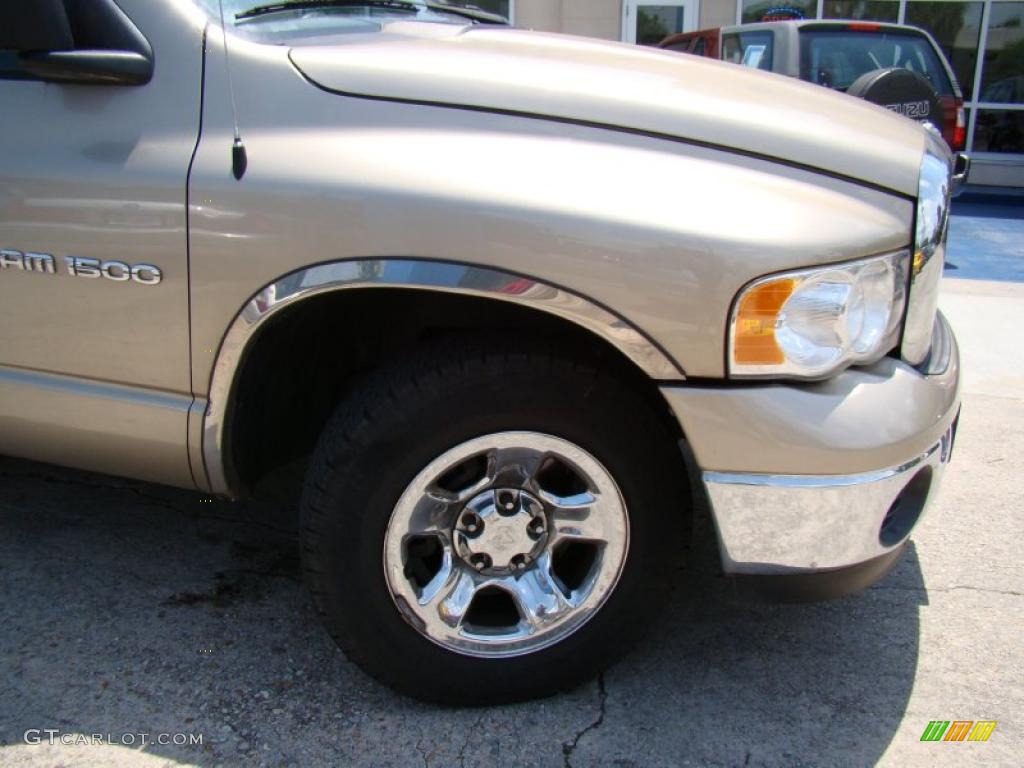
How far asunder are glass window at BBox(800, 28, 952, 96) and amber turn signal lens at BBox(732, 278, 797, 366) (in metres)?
6.02

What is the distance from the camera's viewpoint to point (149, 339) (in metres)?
2.15

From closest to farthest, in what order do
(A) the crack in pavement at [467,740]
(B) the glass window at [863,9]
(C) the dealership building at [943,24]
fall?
(A) the crack in pavement at [467,740] < (C) the dealership building at [943,24] < (B) the glass window at [863,9]

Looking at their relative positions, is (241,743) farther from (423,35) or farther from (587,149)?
(423,35)

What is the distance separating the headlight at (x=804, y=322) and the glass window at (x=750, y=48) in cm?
594

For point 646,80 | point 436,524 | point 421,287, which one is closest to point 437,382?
point 421,287

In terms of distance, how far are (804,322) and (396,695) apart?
132cm

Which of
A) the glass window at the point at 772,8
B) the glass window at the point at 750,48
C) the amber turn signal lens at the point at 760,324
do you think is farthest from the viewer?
the glass window at the point at 772,8

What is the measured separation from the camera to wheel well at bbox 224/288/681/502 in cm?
211

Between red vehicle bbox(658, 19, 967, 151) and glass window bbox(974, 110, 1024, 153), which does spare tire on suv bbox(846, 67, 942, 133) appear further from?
glass window bbox(974, 110, 1024, 153)

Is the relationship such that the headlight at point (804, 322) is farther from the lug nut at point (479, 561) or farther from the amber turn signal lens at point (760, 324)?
the lug nut at point (479, 561)

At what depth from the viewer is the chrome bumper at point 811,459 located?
1937 mm

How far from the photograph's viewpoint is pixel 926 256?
6.91 feet

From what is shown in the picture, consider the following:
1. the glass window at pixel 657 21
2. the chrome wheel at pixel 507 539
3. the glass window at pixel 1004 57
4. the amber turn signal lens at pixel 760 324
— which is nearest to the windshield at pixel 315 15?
the chrome wheel at pixel 507 539

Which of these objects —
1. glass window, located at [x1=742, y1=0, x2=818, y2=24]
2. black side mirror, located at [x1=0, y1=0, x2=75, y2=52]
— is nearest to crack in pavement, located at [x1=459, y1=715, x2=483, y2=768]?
black side mirror, located at [x1=0, y1=0, x2=75, y2=52]
